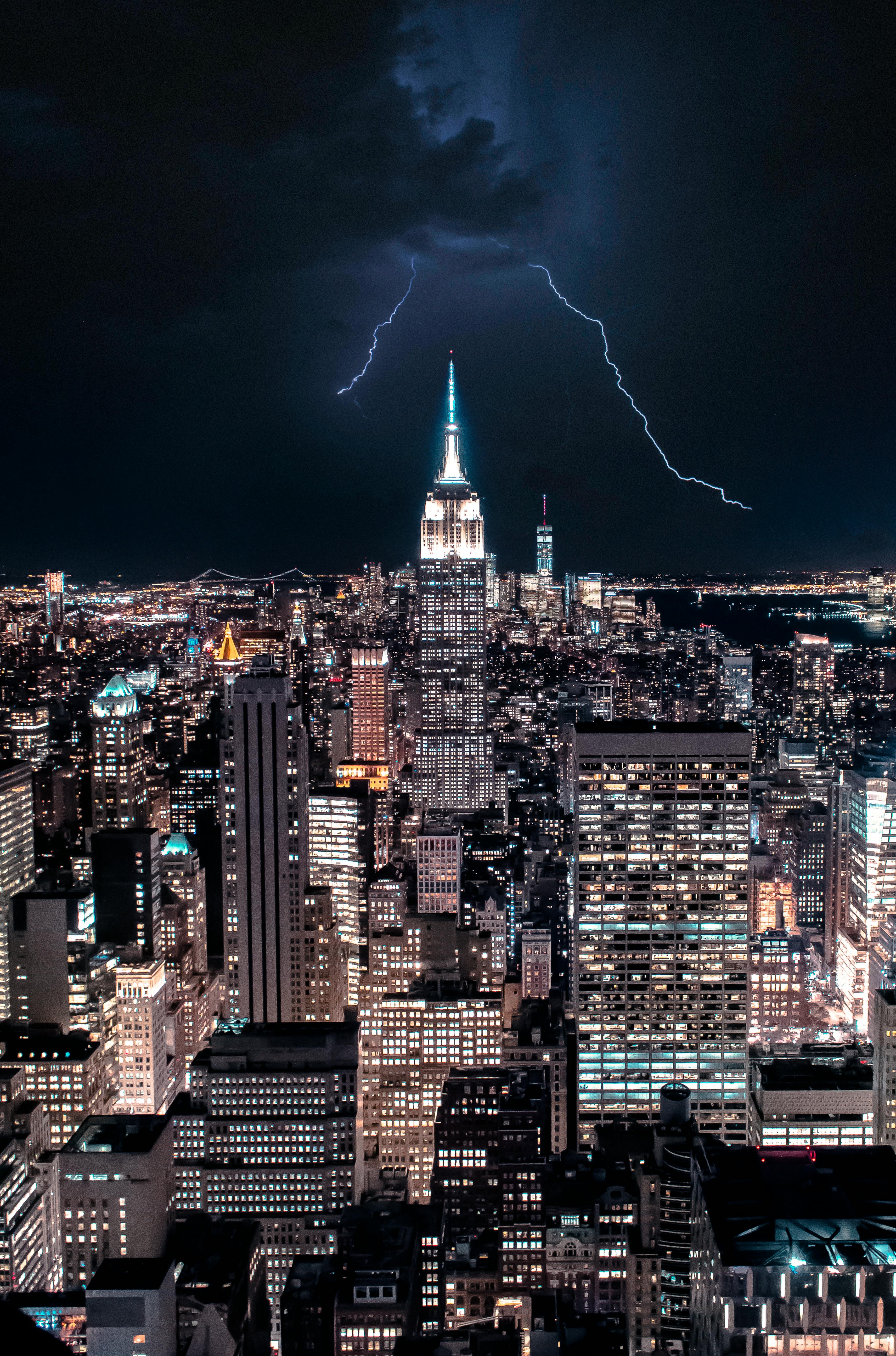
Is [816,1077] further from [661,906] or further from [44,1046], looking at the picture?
[44,1046]

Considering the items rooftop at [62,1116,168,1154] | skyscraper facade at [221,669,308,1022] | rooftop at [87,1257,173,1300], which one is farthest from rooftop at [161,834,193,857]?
rooftop at [87,1257,173,1300]

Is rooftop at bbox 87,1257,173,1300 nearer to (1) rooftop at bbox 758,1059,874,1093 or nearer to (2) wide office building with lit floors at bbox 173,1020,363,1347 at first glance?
(2) wide office building with lit floors at bbox 173,1020,363,1347

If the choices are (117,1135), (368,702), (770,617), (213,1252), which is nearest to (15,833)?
(117,1135)

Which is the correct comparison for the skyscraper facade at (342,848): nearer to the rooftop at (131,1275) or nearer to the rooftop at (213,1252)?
the rooftop at (213,1252)

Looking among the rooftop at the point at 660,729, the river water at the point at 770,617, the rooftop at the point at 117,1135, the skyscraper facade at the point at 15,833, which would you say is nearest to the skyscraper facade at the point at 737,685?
the river water at the point at 770,617

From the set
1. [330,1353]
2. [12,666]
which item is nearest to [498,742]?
[12,666]

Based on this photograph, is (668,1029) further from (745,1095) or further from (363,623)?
(363,623)
